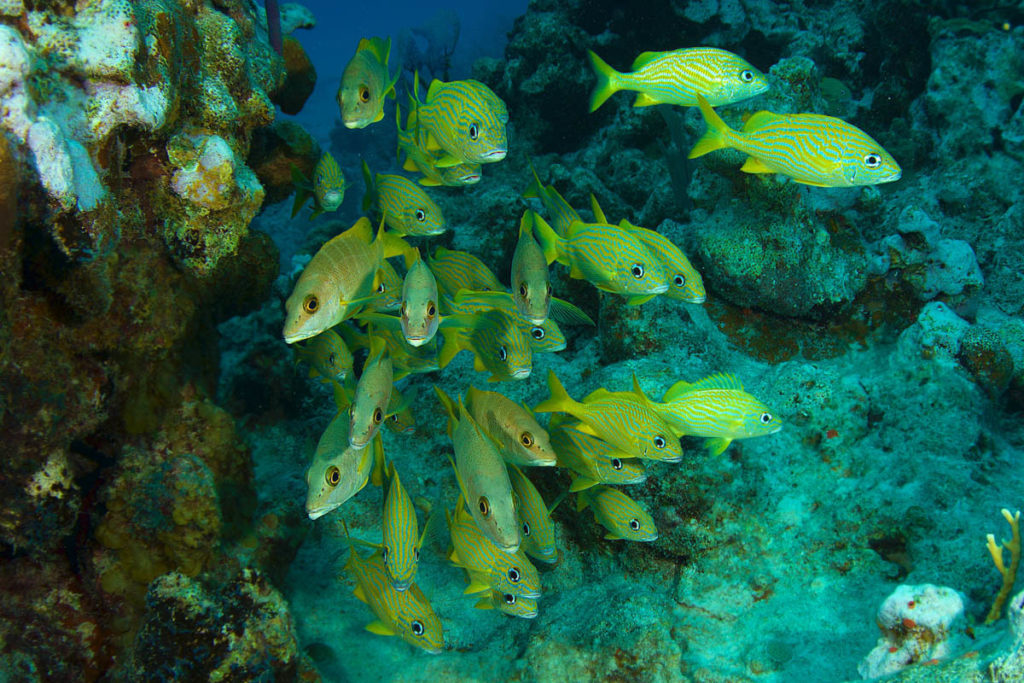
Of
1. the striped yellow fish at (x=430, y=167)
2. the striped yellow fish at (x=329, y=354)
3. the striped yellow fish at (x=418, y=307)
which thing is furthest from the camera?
the striped yellow fish at (x=329, y=354)

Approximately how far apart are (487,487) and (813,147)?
2354 millimetres

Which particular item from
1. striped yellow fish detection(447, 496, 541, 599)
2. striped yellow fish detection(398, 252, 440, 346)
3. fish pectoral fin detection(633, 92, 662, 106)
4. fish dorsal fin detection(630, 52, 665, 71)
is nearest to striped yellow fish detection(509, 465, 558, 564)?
striped yellow fish detection(447, 496, 541, 599)

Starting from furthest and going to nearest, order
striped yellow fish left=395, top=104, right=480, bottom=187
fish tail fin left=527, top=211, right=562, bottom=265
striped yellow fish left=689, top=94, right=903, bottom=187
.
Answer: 1. striped yellow fish left=395, top=104, right=480, bottom=187
2. fish tail fin left=527, top=211, right=562, bottom=265
3. striped yellow fish left=689, top=94, right=903, bottom=187

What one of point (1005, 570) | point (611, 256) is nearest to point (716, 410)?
point (611, 256)

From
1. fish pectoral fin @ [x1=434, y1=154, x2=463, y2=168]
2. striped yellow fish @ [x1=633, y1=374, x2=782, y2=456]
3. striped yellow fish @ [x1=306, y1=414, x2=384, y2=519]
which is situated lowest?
striped yellow fish @ [x1=306, y1=414, x2=384, y2=519]

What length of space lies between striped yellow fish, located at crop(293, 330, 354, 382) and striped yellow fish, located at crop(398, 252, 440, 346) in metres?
1.65

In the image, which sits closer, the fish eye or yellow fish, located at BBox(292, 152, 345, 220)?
the fish eye

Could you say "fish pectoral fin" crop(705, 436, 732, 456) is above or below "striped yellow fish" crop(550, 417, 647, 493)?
above

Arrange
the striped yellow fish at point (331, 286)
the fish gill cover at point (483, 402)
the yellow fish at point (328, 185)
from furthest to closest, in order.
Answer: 1. the yellow fish at point (328, 185)
2. the fish gill cover at point (483, 402)
3. the striped yellow fish at point (331, 286)

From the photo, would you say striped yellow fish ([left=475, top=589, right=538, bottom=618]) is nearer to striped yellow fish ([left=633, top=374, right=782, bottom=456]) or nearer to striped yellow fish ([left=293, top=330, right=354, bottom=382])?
striped yellow fish ([left=633, top=374, right=782, bottom=456])

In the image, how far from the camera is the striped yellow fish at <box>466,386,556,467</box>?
8.53ft

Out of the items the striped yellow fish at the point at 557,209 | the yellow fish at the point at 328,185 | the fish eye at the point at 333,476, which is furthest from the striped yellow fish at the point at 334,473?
the yellow fish at the point at 328,185

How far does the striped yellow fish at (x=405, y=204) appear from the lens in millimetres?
3559

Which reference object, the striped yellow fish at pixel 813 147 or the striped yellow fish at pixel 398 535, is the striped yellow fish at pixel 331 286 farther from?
the striped yellow fish at pixel 813 147
